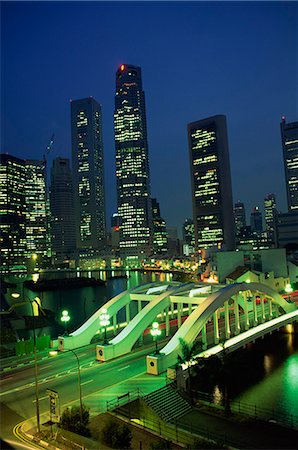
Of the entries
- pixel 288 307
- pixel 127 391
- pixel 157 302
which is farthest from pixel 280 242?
pixel 127 391

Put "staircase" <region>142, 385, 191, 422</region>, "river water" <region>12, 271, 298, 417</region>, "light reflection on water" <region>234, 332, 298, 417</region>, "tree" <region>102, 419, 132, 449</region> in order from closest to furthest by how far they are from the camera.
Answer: "tree" <region>102, 419, 132, 449</region> → "staircase" <region>142, 385, 191, 422</region> → "light reflection on water" <region>234, 332, 298, 417</region> → "river water" <region>12, 271, 298, 417</region>

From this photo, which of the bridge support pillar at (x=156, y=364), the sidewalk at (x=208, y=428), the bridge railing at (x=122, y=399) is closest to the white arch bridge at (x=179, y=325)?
the bridge support pillar at (x=156, y=364)

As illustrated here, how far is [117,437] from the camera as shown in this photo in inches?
653

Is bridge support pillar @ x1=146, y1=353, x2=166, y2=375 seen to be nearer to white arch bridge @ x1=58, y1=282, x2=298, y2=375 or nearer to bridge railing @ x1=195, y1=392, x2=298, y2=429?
white arch bridge @ x1=58, y1=282, x2=298, y2=375

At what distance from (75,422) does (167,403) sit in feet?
21.8

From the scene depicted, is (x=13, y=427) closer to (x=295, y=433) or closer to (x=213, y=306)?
(x=295, y=433)

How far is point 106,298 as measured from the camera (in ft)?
313

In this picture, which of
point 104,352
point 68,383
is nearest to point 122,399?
point 68,383

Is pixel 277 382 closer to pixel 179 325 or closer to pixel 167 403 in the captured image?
pixel 179 325

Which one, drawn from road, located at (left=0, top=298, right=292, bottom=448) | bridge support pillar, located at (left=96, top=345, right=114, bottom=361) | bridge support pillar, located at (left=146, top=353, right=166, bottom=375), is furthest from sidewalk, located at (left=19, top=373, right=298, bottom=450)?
bridge support pillar, located at (left=96, top=345, right=114, bottom=361)

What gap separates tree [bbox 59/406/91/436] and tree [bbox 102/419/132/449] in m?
1.55

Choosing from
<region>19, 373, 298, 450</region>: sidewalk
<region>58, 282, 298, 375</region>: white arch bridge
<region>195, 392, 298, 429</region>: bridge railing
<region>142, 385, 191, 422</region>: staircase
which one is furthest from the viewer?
<region>58, 282, 298, 375</region>: white arch bridge

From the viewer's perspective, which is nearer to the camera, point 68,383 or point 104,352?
point 68,383

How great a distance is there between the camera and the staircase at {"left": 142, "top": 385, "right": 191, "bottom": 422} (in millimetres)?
22203
